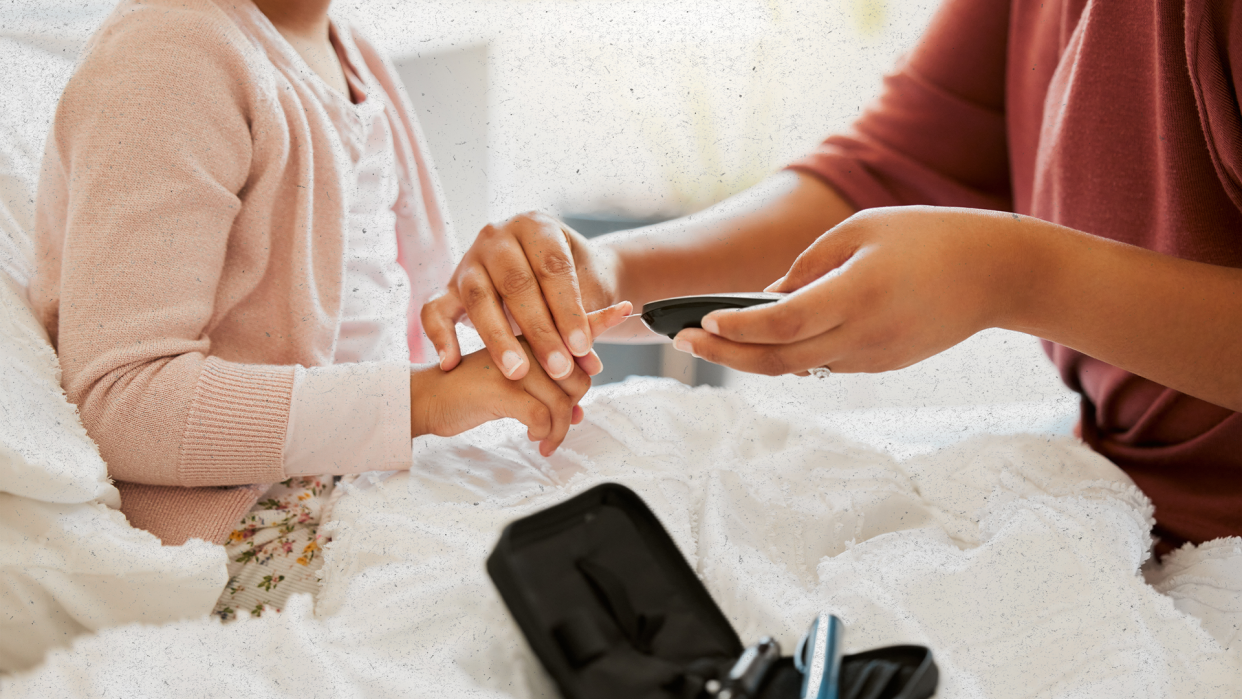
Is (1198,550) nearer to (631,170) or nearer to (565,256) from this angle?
(565,256)

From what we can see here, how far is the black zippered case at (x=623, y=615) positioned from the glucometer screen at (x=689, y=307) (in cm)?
12

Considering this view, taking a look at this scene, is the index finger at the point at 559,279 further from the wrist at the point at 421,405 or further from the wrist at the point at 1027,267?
the wrist at the point at 1027,267

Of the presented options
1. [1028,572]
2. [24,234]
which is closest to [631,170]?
[24,234]

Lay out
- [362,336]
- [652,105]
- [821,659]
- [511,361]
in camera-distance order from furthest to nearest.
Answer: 1. [652,105]
2. [362,336]
3. [511,361]
4. [821,659]

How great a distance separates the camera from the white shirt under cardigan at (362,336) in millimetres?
500

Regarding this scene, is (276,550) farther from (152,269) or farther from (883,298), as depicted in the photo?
(883,298)

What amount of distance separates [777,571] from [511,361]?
0.22 metres

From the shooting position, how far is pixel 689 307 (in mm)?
448

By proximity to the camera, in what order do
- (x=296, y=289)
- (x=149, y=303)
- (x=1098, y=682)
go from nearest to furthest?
(x=1098, y=682), (x=149, y=303), (x=296, y=289)

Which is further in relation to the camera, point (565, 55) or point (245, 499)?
point (565, 55)

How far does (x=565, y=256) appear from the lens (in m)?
0.56

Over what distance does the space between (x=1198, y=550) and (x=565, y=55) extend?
2.80 ft

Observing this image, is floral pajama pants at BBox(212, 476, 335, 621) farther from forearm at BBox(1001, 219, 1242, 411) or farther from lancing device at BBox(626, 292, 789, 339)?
forearm at BBox(1001, 219, 1242, 411)

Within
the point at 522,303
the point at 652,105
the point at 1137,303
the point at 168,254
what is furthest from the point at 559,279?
the point at 652,105
